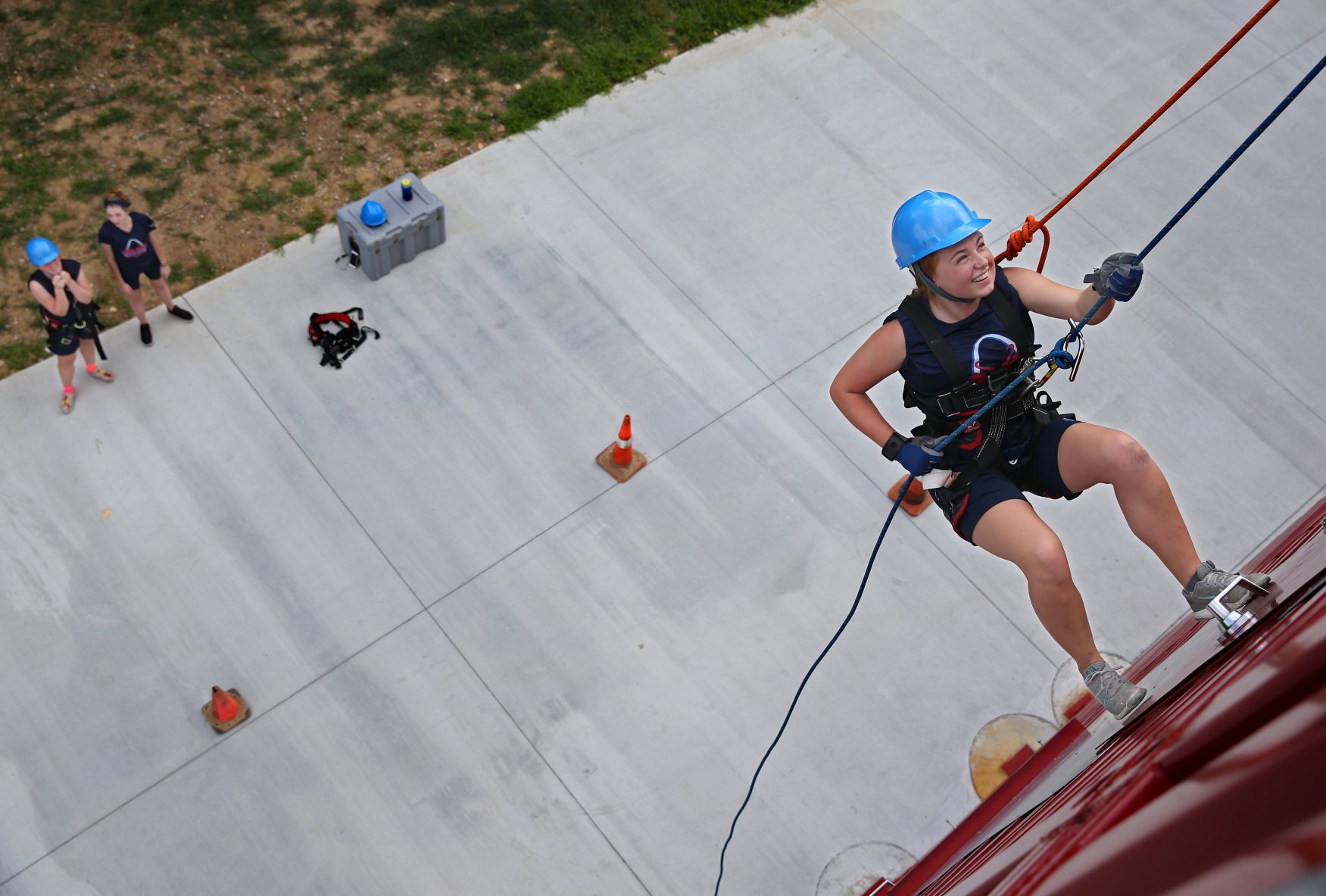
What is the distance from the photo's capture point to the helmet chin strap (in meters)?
4.29

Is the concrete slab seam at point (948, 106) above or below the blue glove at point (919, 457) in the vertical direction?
below

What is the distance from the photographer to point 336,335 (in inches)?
293

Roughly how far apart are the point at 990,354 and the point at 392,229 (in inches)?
182

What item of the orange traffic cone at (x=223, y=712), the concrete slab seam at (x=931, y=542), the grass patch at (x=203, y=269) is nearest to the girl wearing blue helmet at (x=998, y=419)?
the concrete slab seam at (x=931, y=542)

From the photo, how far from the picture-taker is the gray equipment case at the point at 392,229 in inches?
296

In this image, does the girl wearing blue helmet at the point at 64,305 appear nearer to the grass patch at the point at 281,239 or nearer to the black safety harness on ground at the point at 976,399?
the grass patch at the point at 281,239

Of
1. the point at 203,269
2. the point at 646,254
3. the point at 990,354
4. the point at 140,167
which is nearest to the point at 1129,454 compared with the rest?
the point at 990,354

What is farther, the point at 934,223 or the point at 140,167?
the point at 140,167

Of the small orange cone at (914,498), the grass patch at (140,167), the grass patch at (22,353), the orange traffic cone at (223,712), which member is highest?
the small orange cone at (914,498)

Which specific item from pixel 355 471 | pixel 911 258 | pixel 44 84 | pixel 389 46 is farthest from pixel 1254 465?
pixel 44 84

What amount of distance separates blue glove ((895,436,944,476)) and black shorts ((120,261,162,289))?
206 inches

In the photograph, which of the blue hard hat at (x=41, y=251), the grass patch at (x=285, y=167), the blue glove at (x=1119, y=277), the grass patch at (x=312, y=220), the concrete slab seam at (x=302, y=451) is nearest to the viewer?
the blue glove at (x=1119, y=277)

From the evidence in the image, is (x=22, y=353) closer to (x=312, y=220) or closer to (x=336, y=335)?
(x=336, y=335)

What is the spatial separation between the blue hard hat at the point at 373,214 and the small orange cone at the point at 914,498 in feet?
12.9
